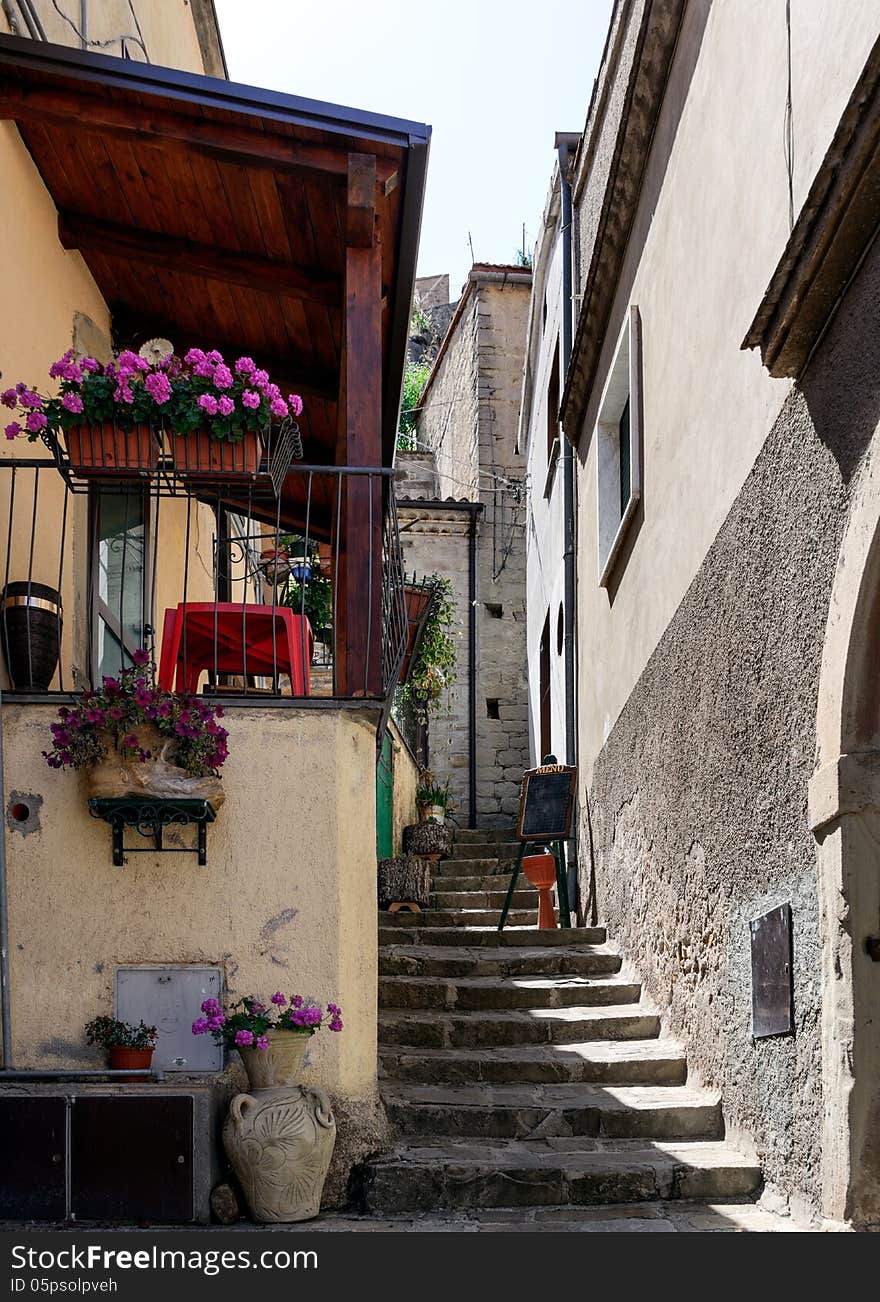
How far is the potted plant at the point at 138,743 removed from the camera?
5.55 m

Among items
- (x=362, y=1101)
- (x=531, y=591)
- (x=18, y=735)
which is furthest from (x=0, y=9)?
(x=531, y=591)

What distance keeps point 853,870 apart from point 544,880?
531cm

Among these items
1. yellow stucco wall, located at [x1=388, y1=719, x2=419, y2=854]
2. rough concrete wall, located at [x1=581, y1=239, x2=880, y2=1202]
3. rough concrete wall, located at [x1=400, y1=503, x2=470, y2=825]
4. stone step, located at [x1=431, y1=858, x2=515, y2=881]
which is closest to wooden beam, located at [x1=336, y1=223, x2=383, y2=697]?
rough concrete wall, located at [x1=581, y1=239, x2=880, y2=1202]

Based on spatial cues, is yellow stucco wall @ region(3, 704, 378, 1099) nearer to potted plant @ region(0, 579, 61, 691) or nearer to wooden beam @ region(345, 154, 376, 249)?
potted plant @ region(0, 579, 61, 691)

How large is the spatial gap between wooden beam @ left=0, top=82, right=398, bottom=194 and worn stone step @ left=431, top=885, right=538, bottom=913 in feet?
17.5

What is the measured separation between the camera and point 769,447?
17.7 ft

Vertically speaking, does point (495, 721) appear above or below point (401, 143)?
below

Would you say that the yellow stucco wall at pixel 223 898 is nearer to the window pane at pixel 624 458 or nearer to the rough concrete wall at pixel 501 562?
the window pane at pixel 624 458

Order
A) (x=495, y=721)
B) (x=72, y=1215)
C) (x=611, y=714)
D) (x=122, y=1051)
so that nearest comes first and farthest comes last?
(x=72, y=1215), (x=122, y=1051), (x=611, y=714), (x=495, y=721)

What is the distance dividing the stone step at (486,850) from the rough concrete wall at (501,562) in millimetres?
3950

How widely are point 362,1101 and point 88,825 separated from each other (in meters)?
1.52

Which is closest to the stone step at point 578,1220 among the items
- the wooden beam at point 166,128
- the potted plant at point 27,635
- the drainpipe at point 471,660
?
the potted plant at point 27,635

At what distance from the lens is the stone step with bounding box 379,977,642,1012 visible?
7852 millimetres

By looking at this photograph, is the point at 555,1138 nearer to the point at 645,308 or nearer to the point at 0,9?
the point at 645,308
